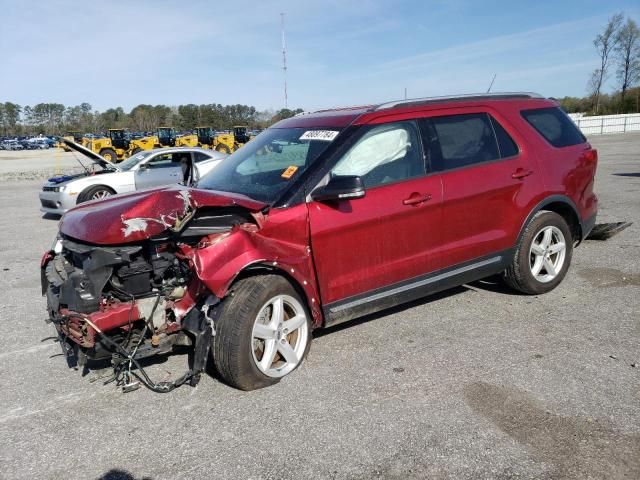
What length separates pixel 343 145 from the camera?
386 cm

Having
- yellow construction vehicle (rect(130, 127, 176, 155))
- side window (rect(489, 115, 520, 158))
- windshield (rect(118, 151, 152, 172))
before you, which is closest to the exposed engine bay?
side window (rect(489, 115, 520, 158))

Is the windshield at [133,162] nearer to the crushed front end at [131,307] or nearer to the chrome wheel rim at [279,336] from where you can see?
the crushed front end at [131,307]

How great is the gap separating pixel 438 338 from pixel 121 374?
2380 millimetres

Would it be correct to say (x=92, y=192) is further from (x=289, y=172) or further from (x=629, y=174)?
(x=629, y=174)

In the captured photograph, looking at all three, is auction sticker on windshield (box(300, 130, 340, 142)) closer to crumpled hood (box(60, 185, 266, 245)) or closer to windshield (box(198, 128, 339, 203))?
windshield (box(198, 128, 339, 203))

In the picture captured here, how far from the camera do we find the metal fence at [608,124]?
117 feet

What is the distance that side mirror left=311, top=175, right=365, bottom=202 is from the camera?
3.51m

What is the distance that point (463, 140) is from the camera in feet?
14.6

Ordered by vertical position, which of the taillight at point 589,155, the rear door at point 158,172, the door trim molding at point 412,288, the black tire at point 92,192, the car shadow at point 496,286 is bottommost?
the car shadow at point 496,286

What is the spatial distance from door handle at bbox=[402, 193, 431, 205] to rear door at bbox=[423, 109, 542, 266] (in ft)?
0.62

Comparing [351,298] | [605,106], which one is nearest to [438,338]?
[351,298]

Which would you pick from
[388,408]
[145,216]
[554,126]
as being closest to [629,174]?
[554,126]

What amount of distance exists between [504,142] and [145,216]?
3.11 metres

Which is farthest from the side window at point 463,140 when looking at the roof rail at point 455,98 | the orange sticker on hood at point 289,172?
the orange sticker on hood at point 289,172
